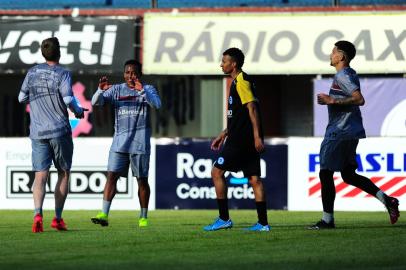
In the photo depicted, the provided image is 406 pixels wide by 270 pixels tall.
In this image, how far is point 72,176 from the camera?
19.9 meters

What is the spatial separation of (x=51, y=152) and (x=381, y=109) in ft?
28.9

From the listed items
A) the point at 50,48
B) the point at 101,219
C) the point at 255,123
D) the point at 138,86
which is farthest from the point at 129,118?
the point at 255,123

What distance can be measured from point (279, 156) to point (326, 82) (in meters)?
1.83

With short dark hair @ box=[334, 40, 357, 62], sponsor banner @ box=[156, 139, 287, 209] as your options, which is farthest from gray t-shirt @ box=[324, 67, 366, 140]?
sponsor banner @ box=[156, 139, 287, 209]

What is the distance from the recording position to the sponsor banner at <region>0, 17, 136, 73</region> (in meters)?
20.9

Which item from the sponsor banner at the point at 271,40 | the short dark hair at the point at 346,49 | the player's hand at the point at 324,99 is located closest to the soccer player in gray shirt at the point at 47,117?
the player's hand at the point at 324,99

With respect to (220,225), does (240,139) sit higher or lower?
higher

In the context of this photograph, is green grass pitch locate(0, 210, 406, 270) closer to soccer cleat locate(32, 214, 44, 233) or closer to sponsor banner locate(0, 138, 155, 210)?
soccer cleat locate(32, 214, 44, 233)

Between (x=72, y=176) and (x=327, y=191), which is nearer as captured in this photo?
(x=327, y=191)

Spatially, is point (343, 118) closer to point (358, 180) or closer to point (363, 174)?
point (358, 180)

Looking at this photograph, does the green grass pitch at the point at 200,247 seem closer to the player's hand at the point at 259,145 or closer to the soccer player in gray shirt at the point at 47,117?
the soccer player in gray shirt at the point at 47,117

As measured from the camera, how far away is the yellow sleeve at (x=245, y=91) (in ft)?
40.8

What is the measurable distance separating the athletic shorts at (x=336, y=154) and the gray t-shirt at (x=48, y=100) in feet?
9.26

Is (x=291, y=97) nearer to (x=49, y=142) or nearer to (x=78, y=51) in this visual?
(x=78, y=51)
